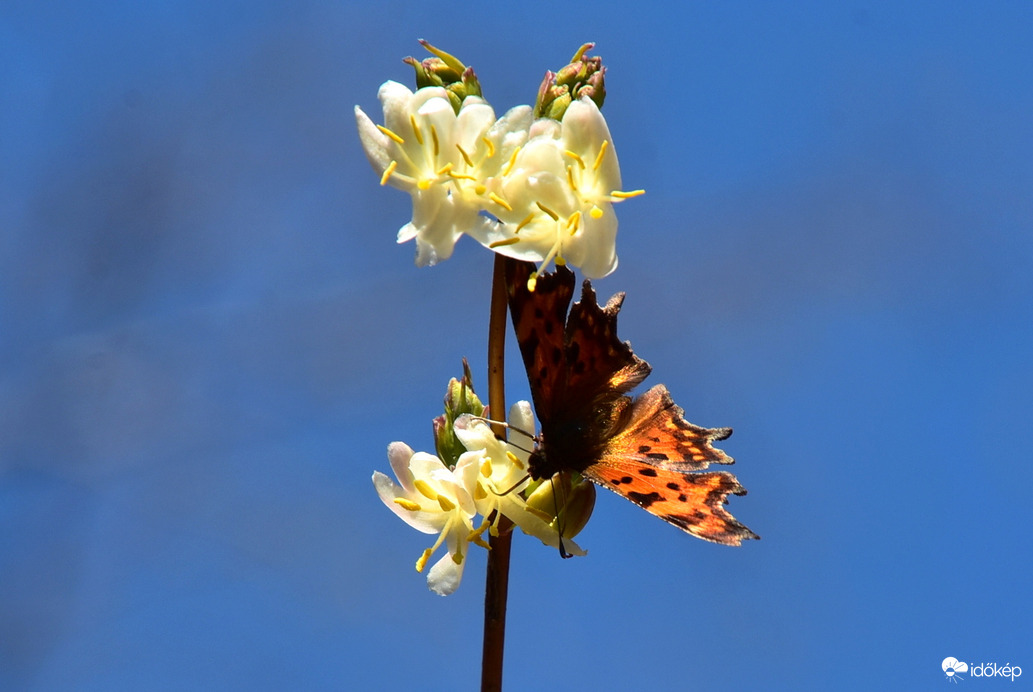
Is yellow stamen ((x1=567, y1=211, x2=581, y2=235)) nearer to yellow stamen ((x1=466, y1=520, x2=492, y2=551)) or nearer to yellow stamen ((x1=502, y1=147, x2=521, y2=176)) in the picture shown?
yellow stamen ((x1=502, y1=147, x2=521, y2=176))

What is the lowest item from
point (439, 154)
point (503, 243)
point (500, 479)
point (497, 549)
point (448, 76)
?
point (497, 549)

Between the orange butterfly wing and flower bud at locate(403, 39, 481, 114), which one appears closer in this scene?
the orange butterfly wing

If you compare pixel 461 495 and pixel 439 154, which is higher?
pixel 439 154

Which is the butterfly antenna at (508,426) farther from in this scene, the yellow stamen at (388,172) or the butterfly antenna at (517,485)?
the yellow stamen at (388,172)

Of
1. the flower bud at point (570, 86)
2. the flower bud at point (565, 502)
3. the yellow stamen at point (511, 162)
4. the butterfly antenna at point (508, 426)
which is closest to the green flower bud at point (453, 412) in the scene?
the butterfly antenna at point (508, 426)

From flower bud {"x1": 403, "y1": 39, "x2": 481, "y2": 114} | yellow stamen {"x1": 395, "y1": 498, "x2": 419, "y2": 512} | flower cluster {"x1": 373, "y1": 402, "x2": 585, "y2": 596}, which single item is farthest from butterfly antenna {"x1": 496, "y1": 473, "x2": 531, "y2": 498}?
flower bud {"x1": 403, "y1": 39, "x2": 481, "y2": 114}

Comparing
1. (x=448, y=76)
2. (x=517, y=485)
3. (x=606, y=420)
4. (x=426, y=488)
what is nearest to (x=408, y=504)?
(x=426, y=488)

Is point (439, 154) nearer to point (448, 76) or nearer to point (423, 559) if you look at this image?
point (448, 76)
